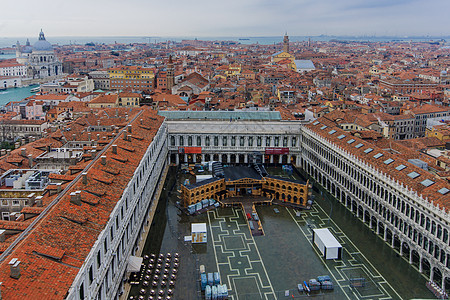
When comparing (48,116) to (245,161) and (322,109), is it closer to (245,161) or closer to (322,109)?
(245,161)

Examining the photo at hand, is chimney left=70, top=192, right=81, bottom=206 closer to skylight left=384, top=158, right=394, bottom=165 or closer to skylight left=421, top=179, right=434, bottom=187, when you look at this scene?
skylight left=421, top=179, right=434, bottom=187

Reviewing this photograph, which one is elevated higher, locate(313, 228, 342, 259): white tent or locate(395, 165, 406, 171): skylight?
locate(395, 165, 406, 171): skylight

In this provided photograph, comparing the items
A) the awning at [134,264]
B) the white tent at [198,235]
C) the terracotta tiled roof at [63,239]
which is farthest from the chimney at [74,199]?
the white tent at [198,235]

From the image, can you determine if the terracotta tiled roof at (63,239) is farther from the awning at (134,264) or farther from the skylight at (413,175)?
the skylight at (413,175)

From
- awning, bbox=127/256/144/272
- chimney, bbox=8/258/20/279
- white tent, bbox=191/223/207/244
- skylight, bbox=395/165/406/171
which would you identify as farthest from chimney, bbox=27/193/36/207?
skylight, bbox=395/165/406/171

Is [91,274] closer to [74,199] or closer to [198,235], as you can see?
[74,199]
